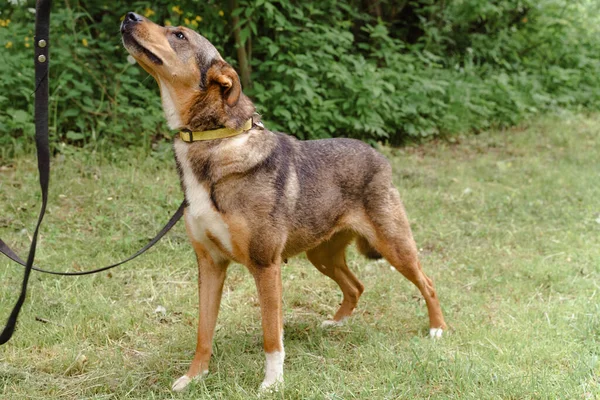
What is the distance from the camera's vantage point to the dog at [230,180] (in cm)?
361

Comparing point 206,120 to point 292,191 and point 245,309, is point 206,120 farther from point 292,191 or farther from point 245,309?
point 245,309

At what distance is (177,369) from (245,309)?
97 cm

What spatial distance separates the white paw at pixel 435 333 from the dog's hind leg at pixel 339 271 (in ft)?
1.96

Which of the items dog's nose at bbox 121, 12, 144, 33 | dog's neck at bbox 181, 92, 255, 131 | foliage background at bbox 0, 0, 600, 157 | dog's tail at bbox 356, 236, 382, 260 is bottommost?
foliage background at bbox 0, 0, 600, 157

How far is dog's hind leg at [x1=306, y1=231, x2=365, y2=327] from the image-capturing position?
484 centimetres

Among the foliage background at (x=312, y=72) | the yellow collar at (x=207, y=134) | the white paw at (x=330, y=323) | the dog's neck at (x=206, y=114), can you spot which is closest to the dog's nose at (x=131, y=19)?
the dog's neck at (x=206, y=114)

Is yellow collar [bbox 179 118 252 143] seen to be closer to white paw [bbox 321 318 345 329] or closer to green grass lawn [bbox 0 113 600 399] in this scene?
green grass lawn [bbox 0 113 600 399]

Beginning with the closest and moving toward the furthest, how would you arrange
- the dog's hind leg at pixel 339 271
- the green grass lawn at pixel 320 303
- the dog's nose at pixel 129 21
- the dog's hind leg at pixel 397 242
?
1. the dog's nose at pixel 129 21
2. the green grass lawn at pixel 320 303
3. the dog's hind leg at pixel 397 242
4. the dog's hind leg at pixel 339 271

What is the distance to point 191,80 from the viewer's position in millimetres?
3596

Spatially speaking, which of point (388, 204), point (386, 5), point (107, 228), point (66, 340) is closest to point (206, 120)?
point (388, 204)

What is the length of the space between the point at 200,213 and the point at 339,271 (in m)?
1.60

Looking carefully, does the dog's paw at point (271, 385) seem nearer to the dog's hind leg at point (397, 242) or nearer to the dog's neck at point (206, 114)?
the dog's hind leg at point (397, 242)

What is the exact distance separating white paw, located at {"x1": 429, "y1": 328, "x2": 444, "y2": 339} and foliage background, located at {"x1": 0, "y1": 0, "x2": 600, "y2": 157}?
452cm

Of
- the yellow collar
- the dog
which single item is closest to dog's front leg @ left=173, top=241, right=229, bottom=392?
the dog
